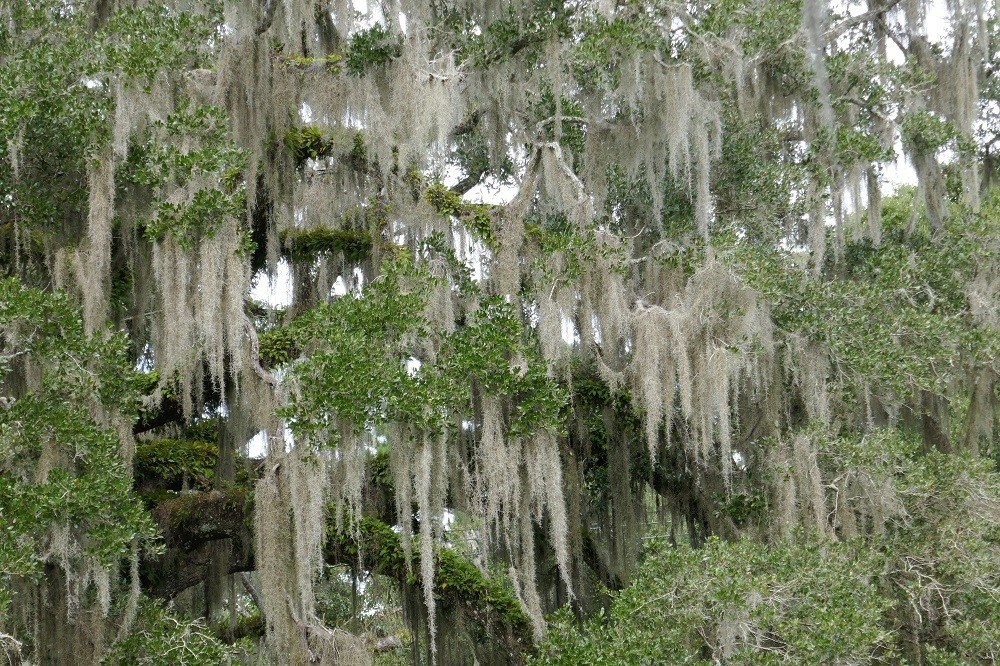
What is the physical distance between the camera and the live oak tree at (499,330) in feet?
26.2

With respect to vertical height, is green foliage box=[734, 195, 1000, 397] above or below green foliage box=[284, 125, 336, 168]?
below

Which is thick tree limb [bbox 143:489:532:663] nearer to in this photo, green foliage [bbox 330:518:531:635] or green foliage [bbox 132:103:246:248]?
green foliage [bbox 330:518:531:635]

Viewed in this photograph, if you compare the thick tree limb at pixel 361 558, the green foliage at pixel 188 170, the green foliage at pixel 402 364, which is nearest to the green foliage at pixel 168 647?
the thick tree limb at pixel 361 558

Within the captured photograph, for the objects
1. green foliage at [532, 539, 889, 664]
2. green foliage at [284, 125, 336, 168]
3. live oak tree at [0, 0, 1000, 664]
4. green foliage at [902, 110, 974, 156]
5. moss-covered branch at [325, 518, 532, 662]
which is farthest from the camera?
green foliage at [902, 110, 974, 156]

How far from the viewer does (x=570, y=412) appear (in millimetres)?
9203

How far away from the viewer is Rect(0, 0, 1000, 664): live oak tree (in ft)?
26.2

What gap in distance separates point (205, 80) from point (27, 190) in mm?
2004

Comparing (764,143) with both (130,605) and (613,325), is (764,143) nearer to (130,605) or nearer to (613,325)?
(613,325)

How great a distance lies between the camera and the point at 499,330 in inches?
336

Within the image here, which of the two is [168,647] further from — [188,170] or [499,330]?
[188,170]

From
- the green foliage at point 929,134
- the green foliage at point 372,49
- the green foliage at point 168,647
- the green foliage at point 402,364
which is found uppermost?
the green foliage at point 372,49

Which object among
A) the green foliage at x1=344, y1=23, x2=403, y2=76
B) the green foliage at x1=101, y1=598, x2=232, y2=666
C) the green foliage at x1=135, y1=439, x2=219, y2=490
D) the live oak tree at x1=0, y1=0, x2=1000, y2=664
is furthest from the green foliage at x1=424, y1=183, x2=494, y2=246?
the green foliage at x1=101, y1=598, x2=232, y2=666

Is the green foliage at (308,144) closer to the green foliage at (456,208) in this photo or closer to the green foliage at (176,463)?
the green foliage at (456,208)

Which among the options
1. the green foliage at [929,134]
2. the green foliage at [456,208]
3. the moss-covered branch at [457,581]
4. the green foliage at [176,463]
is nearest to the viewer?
the moss-covered branch at [457,581]
